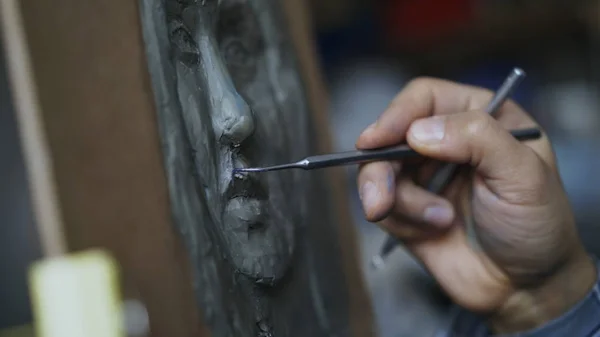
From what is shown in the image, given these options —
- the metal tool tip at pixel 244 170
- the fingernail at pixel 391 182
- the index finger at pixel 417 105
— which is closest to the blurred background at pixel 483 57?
the index finger at pixel 417 105

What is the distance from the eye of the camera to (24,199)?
81cm

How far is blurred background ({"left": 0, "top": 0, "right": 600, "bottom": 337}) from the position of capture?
5.40 ft

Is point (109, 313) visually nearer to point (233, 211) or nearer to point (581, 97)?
point (233, 211)

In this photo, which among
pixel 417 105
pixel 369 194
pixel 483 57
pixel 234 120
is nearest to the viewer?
pixel 234 120

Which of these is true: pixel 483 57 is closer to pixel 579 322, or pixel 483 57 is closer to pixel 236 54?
pixel 579 322

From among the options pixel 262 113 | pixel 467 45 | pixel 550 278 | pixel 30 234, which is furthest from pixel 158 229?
pixel 467 45

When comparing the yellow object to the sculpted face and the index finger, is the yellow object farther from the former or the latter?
the index finger

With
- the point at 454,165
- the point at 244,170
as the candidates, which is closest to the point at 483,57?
the point at 454,165

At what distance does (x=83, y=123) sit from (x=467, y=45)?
4.50 feet

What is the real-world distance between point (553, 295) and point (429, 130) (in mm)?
280

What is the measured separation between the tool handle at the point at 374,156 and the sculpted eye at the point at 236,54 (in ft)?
0.46

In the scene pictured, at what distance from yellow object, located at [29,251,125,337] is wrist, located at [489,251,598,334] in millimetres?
465

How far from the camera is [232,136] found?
543mm

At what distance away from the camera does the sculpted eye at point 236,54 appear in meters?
0.63
